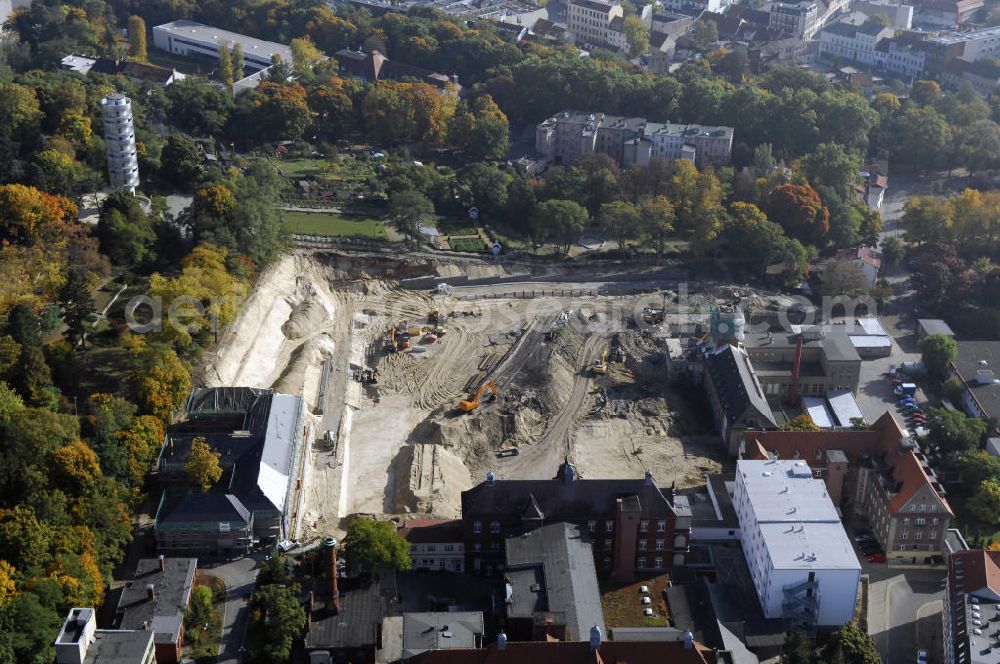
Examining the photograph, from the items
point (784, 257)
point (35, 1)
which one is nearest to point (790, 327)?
point (784, 257)

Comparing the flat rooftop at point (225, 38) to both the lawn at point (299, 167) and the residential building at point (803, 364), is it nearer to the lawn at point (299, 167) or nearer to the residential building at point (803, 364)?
the lawn at point (299, 167)

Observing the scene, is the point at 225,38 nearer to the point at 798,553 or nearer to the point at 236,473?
the point at 236,473

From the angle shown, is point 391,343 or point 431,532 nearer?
point 431,532

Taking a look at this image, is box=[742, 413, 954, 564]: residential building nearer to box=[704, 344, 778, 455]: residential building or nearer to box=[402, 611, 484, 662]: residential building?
box=[704, 344, 778, 455]: residential building

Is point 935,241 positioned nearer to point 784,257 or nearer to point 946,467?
point 784,257

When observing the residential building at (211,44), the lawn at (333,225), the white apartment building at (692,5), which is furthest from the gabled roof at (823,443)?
the white apartment building at (692,5)

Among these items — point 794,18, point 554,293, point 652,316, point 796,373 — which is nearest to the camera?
point 796,373

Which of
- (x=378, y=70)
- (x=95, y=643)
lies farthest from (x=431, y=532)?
(x=378, y=70)
